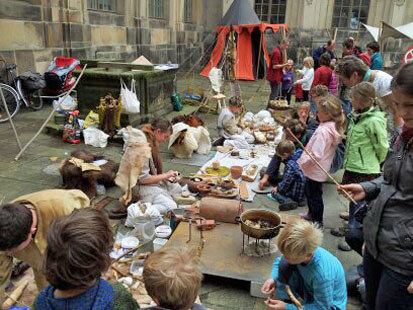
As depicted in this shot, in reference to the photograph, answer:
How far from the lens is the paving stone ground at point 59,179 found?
2857 millimetres

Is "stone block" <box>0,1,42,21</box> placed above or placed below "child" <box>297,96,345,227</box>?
above

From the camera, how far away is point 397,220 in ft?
5.44

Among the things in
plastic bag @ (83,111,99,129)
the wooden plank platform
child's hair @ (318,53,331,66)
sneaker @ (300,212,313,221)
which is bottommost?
sneaker @ (300,212,313,221)

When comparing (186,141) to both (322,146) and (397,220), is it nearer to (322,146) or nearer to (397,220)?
(322,146)

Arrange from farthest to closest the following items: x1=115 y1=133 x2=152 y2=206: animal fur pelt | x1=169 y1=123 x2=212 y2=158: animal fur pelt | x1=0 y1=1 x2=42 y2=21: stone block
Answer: x1=0 y1=1 x2=42 y2=21: stone block
x1=169 y1=123 x2=212 y2=158: animal fur pelt
x1=115 y1=133 x2=152 y2=206: animal fur pelt

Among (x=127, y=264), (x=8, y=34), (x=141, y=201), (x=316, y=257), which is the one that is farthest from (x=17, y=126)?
(x=316, y=257)

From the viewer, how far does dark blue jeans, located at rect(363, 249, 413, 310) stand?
167cm

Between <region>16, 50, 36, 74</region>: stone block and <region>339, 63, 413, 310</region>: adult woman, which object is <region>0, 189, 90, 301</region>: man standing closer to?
<region>339, 63, 413, 310</region>: adult woman

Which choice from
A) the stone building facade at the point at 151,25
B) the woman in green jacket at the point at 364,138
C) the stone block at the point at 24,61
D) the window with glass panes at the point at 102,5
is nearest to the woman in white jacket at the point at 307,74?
the stone building facade at the point at 151,25

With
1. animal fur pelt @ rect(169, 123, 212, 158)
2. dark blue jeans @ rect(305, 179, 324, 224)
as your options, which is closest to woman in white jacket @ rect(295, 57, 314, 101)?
animal fur pelt @ rect(169, 123, 212, 158)

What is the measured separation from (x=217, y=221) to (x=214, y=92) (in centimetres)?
637

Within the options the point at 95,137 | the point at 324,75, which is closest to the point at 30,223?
the point at 95,137

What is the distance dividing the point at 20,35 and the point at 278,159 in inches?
264

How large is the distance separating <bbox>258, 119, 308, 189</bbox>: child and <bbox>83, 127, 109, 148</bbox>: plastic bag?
9.38 feet
